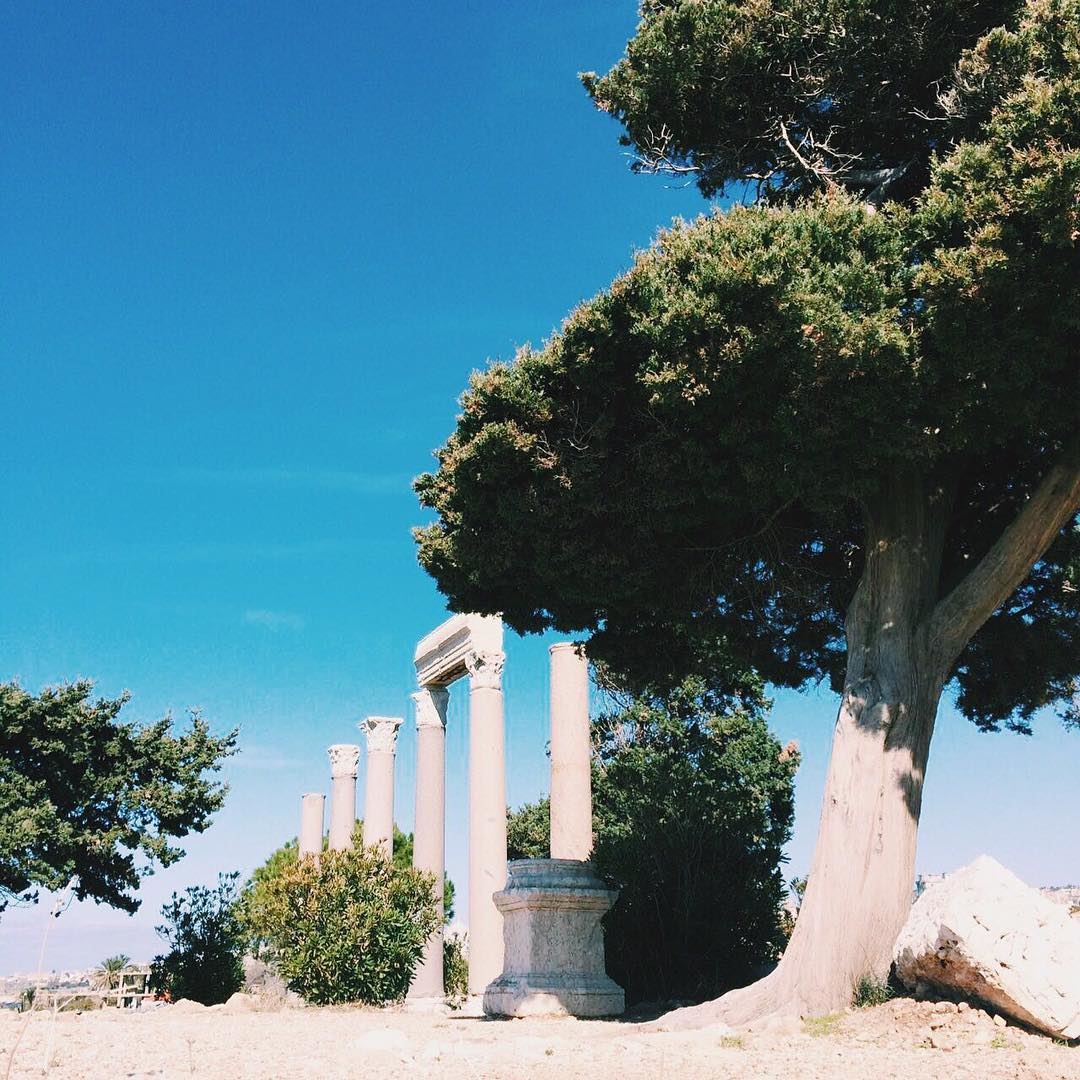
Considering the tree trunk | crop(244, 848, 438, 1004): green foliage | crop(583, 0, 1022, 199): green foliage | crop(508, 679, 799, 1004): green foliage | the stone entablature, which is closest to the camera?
the tree trunk

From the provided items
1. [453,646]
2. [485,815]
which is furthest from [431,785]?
[485,815]

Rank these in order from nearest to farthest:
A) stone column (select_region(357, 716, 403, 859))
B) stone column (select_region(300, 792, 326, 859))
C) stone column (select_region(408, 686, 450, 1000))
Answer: stone column (select_region(408, 686, 450, 1000)) → stone column (select_region(357, 716, 403, 859)) → stone column (select_region(300, 792, 326, 859))

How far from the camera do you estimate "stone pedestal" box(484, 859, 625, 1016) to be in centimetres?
1221

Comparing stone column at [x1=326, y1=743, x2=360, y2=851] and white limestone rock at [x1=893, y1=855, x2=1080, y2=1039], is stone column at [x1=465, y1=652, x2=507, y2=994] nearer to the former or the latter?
stone column at [x1=326, y1=743, x2=360, y2=851]

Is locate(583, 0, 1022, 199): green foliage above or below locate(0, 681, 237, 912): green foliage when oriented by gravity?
above

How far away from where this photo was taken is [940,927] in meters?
8.12

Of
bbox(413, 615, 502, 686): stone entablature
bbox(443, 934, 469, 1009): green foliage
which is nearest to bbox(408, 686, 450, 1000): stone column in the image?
bbox(413, 615, 502, 686): stone entablature

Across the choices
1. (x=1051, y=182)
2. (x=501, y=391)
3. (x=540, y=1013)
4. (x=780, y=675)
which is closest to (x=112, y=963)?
(x=540, y=1013)

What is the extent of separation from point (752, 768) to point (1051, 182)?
1878cm

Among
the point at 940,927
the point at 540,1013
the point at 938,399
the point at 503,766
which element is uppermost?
the point at 938,399

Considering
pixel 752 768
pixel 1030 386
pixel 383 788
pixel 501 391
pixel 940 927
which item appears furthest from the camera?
pixel 383 788

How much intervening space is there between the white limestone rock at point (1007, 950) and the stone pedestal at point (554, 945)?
16.6ft

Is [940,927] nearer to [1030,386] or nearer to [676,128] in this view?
[1030,386]

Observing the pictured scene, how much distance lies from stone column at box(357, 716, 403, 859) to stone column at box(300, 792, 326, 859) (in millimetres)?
7101
